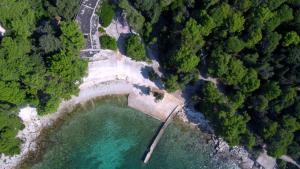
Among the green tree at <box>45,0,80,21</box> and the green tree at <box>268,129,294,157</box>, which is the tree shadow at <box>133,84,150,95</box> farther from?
the green tree at <box>268,129,294,157</box>

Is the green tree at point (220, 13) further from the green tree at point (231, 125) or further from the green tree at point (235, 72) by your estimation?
the green tree at point (231, 125)

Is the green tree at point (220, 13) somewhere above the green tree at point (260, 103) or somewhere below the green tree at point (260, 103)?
above

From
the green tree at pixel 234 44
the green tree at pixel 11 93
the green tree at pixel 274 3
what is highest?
the green tree at pixel 274 3

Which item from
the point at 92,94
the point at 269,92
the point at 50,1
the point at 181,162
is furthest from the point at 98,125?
the point at 269,92

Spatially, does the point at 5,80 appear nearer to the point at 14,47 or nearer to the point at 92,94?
the point at 14,47

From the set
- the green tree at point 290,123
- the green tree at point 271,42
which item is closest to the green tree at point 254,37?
the green tree at point 271,42

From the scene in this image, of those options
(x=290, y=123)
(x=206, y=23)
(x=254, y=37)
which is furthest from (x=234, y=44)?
(x=290, y=123)

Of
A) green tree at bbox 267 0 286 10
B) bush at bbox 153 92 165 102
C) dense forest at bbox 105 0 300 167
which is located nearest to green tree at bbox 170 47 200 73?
dense forest at bbox 105 0 300 167
